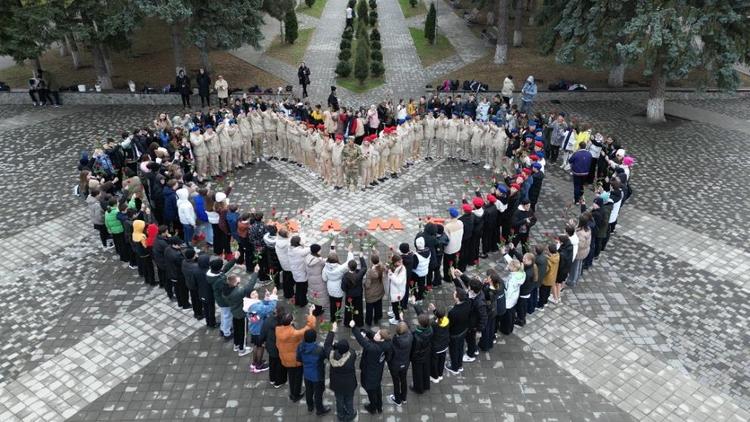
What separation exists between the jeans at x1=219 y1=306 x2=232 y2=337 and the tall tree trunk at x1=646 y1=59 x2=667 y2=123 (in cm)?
1987

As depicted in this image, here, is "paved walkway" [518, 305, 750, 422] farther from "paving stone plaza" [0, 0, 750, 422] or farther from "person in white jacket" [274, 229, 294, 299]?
"person in white jacket" [274, 229, 294, 299]

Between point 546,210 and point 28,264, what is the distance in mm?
→ 13713

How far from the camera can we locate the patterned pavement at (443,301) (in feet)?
31.6

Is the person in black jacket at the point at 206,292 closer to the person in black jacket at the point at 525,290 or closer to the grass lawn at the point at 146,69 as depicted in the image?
the person in black jacket at the point at 525,290

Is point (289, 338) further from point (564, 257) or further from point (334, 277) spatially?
point (564, 257)

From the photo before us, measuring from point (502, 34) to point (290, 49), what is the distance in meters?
12.7

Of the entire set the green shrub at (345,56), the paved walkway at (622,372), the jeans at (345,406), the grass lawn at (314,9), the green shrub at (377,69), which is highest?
the grass lawn at (314,9)

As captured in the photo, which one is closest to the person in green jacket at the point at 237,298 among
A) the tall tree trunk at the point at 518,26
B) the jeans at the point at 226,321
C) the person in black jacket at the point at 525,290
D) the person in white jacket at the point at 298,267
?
the jeans at the point at 226,321

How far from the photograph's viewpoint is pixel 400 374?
30.5 feet

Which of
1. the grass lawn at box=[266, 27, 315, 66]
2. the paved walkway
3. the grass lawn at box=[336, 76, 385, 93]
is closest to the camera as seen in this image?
the paved walkway

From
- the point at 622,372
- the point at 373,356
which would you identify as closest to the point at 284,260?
the point at 373,356

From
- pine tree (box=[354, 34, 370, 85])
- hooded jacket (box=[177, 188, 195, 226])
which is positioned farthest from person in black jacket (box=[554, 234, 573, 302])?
pine tree (box=[354, 34, 370, 85])

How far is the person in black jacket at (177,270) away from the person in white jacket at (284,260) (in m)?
1.92

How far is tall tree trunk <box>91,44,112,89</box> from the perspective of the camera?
2544 cm
